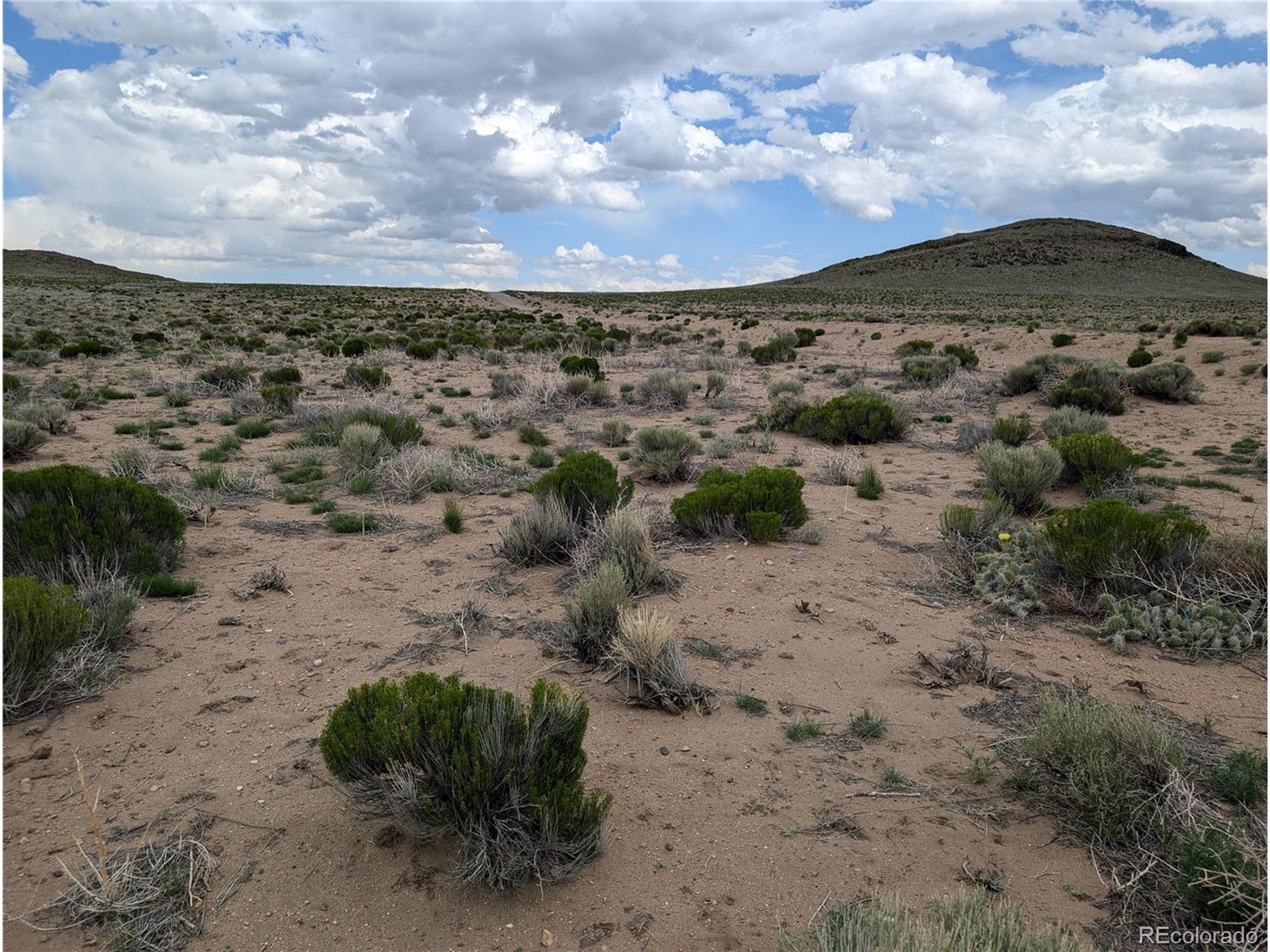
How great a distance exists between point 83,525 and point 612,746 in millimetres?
4296

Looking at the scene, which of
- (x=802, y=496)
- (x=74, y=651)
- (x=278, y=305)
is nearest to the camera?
(x=74, y=651)

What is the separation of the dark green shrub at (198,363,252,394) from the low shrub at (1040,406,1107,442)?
14.2 m

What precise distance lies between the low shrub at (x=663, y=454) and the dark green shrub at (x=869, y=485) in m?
2.02

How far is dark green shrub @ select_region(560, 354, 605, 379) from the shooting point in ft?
52.9

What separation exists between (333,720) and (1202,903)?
331 cm

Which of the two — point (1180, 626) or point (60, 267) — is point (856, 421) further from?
point (60, 267)

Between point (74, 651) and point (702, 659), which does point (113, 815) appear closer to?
point (74, 651)

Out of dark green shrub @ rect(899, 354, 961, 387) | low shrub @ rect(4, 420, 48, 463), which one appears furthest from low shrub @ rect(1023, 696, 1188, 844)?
dark green shrub @ rect(899, 354, 961, 387)

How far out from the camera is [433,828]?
9.69ft

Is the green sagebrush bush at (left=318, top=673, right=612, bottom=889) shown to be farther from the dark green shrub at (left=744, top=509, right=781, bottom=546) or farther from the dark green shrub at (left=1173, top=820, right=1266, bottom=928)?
Result: the dark green shrub at (left=744, top=509, right=781, bottom=546)

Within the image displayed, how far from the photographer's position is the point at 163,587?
5.36 m

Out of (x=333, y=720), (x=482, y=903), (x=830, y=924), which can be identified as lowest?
(x=482, y=903)

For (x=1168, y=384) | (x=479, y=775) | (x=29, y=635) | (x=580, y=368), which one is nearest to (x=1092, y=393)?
(x=1168, y=384)

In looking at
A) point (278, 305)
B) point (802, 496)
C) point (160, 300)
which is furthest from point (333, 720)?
point (160, 300)
